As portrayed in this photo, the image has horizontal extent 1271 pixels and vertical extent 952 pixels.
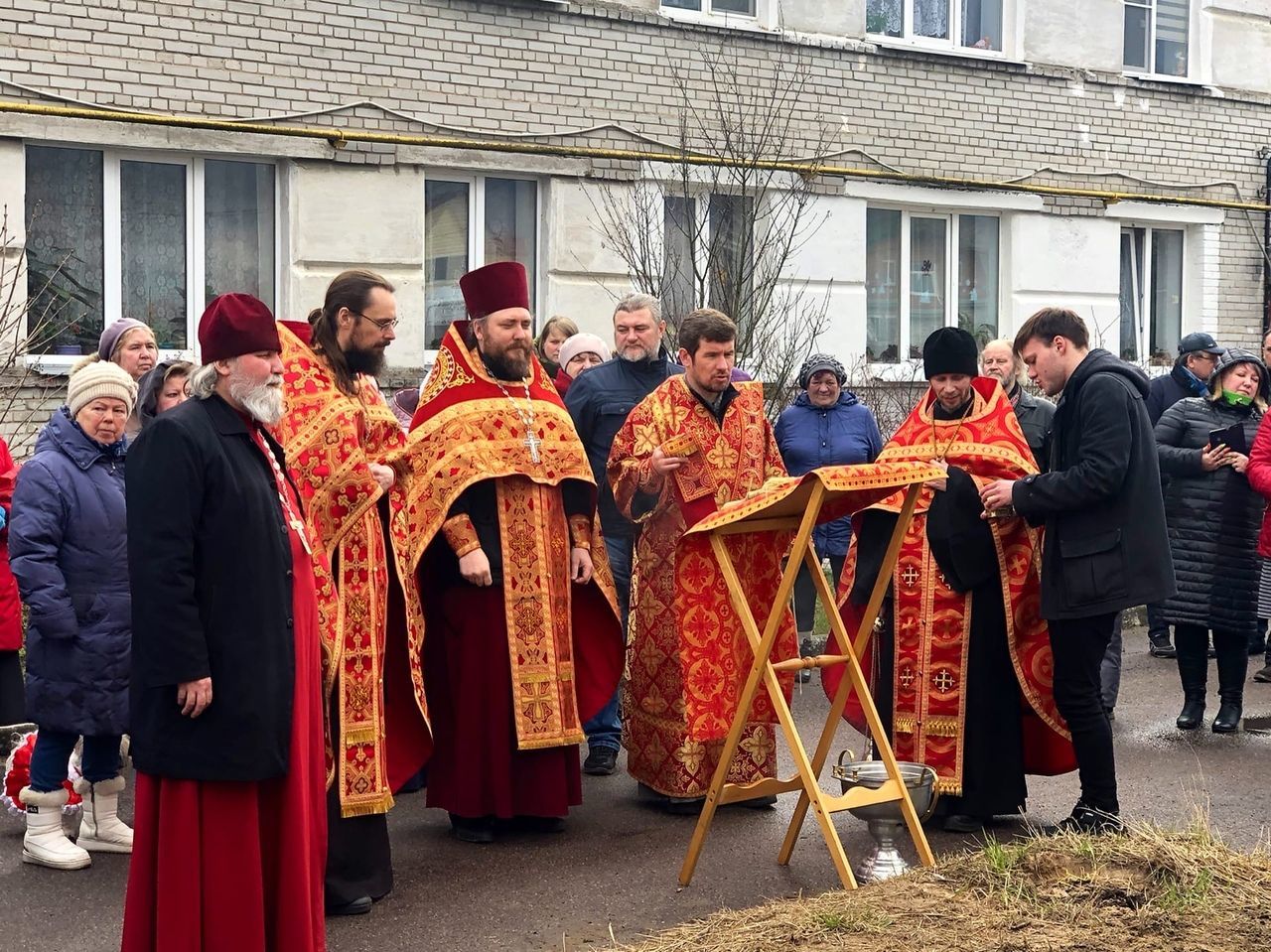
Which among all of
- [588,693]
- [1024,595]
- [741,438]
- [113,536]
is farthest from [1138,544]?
[113,536]

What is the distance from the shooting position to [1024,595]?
657 centimetres

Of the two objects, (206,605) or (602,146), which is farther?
(602,146)

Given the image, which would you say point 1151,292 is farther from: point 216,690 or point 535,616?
point 216,690

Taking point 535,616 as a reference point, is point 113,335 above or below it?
above

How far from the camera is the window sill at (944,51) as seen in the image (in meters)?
14.9

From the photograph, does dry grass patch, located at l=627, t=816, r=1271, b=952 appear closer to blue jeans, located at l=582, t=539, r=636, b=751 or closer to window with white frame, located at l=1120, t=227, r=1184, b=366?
blue jeans, located at l=582, t=539, r=636, b=751

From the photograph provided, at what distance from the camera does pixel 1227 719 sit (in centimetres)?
864

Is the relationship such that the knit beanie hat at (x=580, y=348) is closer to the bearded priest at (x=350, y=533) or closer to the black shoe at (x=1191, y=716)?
the bearded priest at (x=350, y=533)

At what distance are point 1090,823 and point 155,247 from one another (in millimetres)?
7975

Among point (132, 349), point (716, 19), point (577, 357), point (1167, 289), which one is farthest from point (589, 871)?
point (1167, 289)

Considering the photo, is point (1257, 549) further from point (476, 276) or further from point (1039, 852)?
point (476, 276)

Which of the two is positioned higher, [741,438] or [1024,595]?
[741,438]

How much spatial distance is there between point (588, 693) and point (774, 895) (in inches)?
55.2

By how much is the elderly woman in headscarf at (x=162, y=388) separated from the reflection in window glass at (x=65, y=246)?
419 cm
